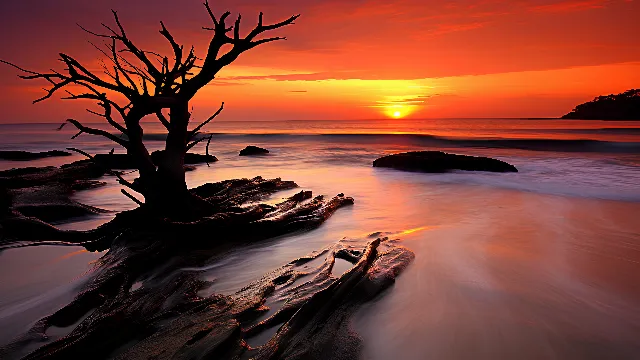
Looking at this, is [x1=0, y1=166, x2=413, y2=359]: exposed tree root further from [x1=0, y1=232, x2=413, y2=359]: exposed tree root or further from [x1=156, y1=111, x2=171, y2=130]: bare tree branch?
[x1=156, y1=111, x2=171, y2=130]: bare tree branch

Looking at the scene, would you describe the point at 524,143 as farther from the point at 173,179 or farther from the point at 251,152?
the point at 173,179

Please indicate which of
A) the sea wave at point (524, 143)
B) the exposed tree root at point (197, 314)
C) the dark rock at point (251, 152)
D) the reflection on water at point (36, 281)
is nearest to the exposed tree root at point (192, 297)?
the exposed tree root at point (197, 314)

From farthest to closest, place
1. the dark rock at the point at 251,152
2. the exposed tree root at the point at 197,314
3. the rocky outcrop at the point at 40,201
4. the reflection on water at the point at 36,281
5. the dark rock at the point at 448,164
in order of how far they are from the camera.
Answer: the dark rock at the point at 251,152 < the dark rock at the point at 448,164 < the rocky outcrop at the point at 40,201 < the reflection on water at the point at 36,281 < the exposed tree root at the point at 197,314

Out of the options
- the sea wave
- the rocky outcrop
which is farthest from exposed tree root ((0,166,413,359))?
the sea wave

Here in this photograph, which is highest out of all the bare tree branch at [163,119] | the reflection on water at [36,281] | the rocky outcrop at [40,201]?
the bare tree branch at [163,119]

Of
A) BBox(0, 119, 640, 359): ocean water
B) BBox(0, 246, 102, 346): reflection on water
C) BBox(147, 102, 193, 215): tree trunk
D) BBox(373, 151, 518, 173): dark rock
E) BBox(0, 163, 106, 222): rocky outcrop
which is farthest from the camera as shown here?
BBox(373, 151, 518, 173): dark rock

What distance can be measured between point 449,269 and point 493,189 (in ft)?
20.9

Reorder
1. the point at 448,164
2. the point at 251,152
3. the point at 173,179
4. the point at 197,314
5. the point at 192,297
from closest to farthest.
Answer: the point at 197,314
the point at 192,297
the point at 173,179
the point at 448,164
the point at 251,152

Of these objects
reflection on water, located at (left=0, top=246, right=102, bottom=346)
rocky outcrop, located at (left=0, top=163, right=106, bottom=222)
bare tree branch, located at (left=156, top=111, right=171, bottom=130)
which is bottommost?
reflection on water, located at (left=0, top=246, right=102, bottom=346)

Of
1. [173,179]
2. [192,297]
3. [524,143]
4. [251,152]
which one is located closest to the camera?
[192,297]

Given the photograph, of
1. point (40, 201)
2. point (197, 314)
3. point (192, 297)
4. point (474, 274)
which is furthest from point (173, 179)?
point (474, 274)

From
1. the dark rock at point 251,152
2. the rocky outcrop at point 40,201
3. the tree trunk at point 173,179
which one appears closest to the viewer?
the tree trunk at point 173,179

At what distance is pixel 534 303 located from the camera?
310 centimetres

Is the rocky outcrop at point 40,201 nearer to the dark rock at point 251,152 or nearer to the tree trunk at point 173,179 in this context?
the tree trunk at point 173,179
